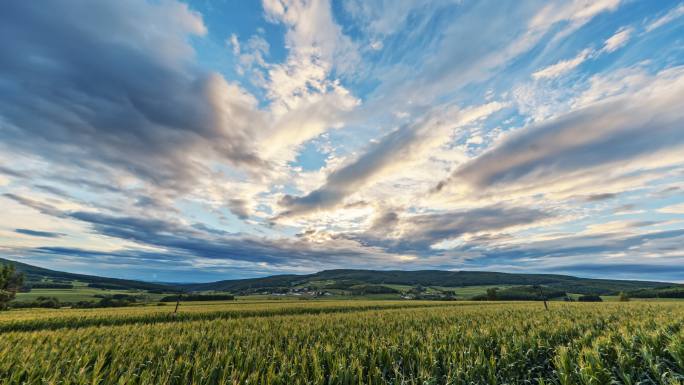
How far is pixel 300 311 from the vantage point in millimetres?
40844

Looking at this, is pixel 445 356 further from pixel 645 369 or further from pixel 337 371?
pixel 645 369

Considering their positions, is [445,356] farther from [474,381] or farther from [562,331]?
[562,331]

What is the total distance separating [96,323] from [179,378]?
31.3 metres

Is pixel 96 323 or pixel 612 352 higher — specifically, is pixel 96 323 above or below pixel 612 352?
below

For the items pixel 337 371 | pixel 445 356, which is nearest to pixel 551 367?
pixel 445 356

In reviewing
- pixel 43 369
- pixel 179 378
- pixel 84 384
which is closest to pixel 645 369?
pixel 179 378

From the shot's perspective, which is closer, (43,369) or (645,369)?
(43,369)

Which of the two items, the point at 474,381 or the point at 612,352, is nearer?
the point at 474,381

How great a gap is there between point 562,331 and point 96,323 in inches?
1620

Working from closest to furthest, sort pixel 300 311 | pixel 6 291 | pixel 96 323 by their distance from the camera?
pixel 96 323 < pixel 300 311 < pixel 6 291

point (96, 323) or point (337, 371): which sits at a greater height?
point (337, 371)

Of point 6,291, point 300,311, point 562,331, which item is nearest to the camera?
point 562,331

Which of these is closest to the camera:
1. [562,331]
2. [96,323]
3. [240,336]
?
[562,331]

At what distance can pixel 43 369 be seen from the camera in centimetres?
786
